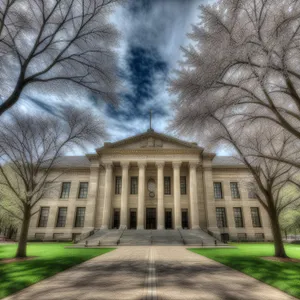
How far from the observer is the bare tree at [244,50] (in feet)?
22.5

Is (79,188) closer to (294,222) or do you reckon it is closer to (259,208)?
(259,208)

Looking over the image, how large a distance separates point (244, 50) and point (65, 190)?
1487 inches

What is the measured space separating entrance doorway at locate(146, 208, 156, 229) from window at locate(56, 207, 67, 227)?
47.6 feet

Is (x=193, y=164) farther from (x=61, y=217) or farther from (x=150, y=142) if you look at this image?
(x=61, y=217)

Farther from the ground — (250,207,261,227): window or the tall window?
the tall window

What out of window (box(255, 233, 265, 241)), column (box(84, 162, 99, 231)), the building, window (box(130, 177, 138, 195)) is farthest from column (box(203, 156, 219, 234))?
column (box(84, 162, 99, 231))

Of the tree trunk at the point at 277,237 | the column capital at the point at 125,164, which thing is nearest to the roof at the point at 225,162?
the column capital at the point at 125,164

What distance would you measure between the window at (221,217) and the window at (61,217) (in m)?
26.9

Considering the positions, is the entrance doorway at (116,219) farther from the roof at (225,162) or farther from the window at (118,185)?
the roof at (225,162)

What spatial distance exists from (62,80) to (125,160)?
2567 cm

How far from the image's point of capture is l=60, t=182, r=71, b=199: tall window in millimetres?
37531

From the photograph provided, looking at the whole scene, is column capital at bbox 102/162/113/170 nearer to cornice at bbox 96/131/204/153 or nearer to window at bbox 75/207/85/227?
cornice at bbox 96/131/204/153

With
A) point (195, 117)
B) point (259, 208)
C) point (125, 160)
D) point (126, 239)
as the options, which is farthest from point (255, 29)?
point (259, 208)

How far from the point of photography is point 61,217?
36219 mm
